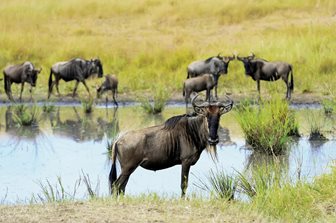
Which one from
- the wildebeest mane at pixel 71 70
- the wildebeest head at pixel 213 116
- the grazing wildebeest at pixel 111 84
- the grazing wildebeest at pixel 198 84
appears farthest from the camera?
the wildebeest mane at pixel 71 70

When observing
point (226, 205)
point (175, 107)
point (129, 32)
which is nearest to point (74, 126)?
point (175, 107)

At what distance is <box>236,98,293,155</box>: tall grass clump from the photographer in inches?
541

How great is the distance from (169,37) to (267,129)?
1446 cm

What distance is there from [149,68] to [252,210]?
51.2ft

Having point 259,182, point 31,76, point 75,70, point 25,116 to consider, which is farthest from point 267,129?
point 75,70

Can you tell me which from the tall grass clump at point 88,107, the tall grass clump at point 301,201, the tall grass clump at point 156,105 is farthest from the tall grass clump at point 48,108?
the tall grass clump at point 301,201

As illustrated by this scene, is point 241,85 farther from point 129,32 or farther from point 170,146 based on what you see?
point 170,146

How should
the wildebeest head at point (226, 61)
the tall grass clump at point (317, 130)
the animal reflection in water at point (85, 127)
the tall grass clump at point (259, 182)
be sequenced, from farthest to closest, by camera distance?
the wildebeest head at point (226, 61), the animal reflection in water at point (85, 127), the tall grass clump at point (317, 130), the tall grass clump at point (259, 182)

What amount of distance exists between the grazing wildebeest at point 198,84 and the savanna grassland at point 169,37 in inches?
18.2

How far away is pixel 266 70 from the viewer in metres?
21.5

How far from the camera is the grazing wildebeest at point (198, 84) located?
20.3 metres

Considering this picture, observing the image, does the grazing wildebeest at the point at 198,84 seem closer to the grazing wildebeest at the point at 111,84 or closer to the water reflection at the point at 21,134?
the grazing wildebeest at the point at 111,84

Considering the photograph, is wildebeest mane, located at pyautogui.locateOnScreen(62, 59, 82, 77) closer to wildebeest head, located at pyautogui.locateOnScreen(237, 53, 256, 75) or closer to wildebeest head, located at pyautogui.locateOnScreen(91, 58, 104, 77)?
wildebeest head, located at pyautogui.locateOnScreen(91, 58, 104, 77)

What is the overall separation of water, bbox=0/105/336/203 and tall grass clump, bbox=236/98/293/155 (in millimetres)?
183
